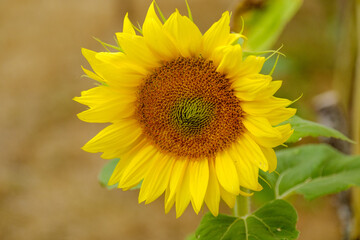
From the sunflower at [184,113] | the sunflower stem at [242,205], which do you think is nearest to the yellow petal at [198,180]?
the sunflower at [184,113]

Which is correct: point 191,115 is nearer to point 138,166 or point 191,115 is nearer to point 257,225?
point 138,166

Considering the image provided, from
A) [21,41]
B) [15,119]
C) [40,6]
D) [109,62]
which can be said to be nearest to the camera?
[109,62]

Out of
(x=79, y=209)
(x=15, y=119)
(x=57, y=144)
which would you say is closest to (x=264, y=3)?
(x=79, y=209)

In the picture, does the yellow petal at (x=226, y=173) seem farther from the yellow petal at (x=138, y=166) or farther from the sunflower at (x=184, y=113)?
the yellow petal at (x=138, y=166)

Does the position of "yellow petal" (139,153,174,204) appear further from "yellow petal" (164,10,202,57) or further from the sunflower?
"yellow petal" (164,10,202,57)

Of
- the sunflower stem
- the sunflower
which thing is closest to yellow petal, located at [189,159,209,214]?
the sunflower

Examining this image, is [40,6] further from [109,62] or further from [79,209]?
[109,62]
